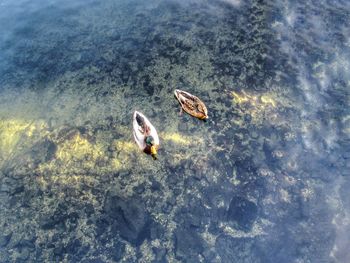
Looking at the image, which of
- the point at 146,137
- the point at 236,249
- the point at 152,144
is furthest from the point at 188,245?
the point at 146,137

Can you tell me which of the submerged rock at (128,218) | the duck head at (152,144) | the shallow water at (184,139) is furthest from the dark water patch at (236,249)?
the duck head at (152,144)

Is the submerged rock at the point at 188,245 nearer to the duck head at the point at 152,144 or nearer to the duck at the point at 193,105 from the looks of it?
the duck head at the point at 152,144

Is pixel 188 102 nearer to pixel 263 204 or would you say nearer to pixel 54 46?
pixel 263 204

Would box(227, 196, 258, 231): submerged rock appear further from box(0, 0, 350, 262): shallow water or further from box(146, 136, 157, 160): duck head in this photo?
box(146, 136, 157, 160): duck head

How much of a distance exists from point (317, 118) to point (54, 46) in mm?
11111

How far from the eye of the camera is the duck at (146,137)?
9773 millimetres

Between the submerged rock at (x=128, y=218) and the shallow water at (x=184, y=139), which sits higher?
the shallow water at (x=184, y=139)

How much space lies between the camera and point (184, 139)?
1024 centimetres

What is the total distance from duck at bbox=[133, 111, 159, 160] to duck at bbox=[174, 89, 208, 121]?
1.35 meters

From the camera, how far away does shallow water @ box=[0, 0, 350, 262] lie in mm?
8688

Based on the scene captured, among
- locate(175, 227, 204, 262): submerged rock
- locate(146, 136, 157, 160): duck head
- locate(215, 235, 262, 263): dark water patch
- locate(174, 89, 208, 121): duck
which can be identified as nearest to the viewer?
locate(215, 235, 262, 263): dark water patch

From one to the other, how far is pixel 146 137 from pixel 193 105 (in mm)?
1963

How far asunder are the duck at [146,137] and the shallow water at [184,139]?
12.8 inches

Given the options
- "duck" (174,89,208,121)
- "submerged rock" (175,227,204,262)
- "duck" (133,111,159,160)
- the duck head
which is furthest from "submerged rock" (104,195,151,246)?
"duck" (174,89,208,121)
